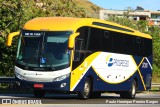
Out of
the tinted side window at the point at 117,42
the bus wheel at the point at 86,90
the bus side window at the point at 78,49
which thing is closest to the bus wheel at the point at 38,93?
the bus wheel at the point at 86,90

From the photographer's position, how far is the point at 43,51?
876 inches

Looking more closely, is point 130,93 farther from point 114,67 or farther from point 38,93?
point 38,93

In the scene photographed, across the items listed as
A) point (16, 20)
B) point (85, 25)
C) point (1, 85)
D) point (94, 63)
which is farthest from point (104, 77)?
point (16, 20)

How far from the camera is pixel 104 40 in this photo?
25375 millimetres

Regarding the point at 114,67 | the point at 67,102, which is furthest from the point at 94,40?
the point at 67,102

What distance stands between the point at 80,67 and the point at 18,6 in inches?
529

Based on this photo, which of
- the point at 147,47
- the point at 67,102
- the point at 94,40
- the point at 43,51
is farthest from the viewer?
the point at 147,47

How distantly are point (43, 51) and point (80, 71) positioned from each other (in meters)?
1.84

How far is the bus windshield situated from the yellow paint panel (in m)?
0.69

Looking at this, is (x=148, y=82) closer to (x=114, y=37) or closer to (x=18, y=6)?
(x=114, y=37)

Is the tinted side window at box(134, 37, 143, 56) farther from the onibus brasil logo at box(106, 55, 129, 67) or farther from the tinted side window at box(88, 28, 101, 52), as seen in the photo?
the tinted side window at box(88, 28, 101, 52)

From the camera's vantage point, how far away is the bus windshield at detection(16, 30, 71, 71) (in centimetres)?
2206

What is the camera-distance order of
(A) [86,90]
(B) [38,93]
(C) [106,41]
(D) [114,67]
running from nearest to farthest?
(A) [86,90] < (B) [38,93] < (C) [106,41] < (D) [114,67]

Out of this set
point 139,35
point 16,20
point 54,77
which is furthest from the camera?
point 16,20
